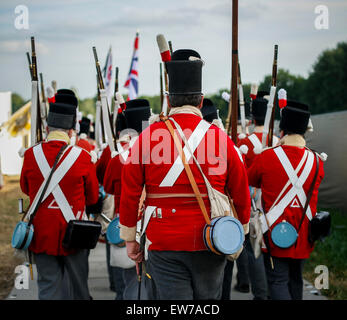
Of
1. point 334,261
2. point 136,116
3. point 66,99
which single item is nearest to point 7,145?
point 334,261

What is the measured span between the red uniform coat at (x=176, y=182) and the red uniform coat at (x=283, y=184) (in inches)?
52.7

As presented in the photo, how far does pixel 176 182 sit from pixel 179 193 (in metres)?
0.07

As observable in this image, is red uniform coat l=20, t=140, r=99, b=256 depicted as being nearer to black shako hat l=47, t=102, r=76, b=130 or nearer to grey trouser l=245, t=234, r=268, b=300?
black shako hat l=47, t=102, r=76, b=130

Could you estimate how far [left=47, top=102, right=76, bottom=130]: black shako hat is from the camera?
14.3ft

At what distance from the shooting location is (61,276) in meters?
4.34

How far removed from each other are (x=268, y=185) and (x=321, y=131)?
710cm

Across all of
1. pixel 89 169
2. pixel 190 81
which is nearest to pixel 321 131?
pixel 89 169

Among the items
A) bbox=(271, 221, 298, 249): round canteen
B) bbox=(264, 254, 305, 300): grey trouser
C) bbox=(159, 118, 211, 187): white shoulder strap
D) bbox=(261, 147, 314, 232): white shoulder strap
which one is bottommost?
bbox=(264, 254, 305, 300): grey trouser

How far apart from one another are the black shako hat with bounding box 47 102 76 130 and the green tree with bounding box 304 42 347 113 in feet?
104

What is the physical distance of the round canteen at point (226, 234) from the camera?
2850 millimetres

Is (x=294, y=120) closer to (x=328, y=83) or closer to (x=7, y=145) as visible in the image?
(x=7, y=145)

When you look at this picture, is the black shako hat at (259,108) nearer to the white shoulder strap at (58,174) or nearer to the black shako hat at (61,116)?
the black shako hat at (61,116)

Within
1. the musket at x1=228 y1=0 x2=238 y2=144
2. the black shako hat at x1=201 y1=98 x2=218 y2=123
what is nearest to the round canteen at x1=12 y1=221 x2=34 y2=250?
the musket at x1=228 y1=0 x2=238 y2=144

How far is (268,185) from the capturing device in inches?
175
